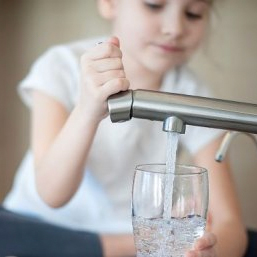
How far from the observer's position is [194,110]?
523 mm

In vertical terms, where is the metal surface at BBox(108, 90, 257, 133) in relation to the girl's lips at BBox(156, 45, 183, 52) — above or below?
below

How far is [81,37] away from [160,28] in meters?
0.60

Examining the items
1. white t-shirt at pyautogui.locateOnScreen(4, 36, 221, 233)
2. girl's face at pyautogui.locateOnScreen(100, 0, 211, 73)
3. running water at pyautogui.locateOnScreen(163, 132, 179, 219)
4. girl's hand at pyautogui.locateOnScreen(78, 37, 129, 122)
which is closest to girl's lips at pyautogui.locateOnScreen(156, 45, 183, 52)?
girl's face at pyautogui.locateOnScreen(100, 0, 211, 73)

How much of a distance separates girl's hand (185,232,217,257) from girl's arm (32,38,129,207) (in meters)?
0.19

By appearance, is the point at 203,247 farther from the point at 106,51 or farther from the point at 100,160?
the point at 100,160

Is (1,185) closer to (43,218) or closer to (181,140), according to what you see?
(43,218)

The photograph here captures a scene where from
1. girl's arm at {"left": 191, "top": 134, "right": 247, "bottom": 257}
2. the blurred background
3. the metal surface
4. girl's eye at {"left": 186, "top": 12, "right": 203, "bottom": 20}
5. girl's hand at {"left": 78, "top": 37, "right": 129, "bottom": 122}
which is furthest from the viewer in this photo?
the blurred background

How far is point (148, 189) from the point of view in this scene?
23.1 inches

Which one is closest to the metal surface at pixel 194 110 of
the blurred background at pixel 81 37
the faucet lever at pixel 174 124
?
the faucet lever at pixel 174 124

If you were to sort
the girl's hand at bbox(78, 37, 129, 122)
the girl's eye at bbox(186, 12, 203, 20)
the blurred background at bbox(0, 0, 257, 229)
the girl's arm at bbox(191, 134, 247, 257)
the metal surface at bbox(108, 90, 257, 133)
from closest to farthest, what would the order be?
the metal surface at bbox(108, 90, 257, 133) < the girl's hand at bbox(78, 37, 129, 122) < the girl's arm at bbox(191, 134, 247, 257) < the girl's eye at bbox(186, 12, 203, 20) < the blurred background at bbox(0, 0, 257, 229)

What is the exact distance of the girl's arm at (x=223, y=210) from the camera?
0.81 m

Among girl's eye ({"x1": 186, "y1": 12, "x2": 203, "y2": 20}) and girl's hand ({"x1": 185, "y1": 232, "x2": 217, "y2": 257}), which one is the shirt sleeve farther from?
girl's hand ({"x1": 185, "y1": 232, "x2": 217, "y2": 257})

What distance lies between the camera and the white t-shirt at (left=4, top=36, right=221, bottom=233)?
3.35 feet

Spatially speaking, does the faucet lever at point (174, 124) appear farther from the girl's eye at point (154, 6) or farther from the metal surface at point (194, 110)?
the girl's eye at point (154, 6)
